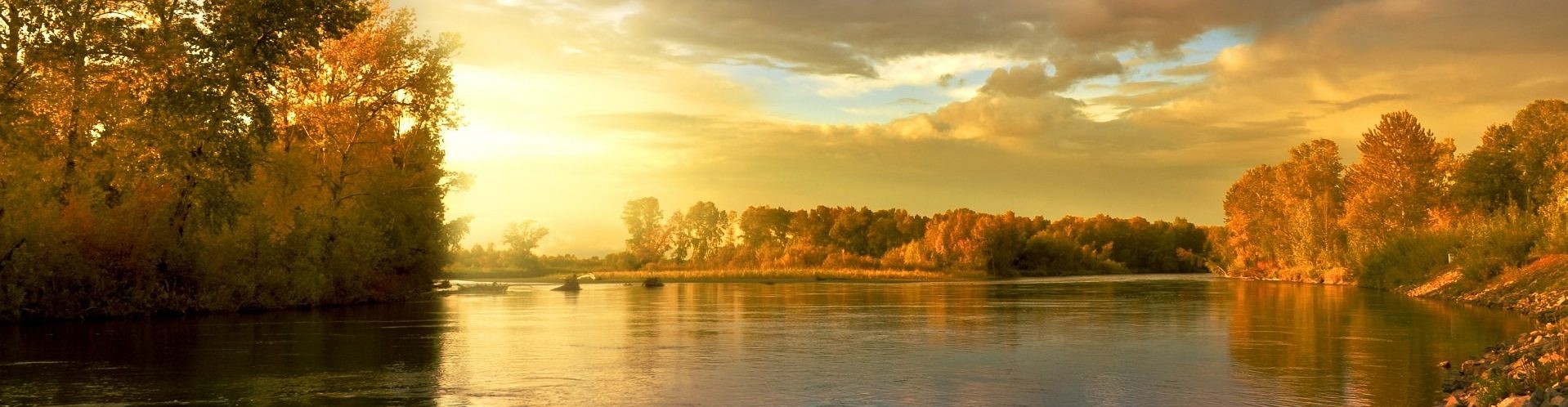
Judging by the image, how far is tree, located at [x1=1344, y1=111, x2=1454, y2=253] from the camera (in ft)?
290

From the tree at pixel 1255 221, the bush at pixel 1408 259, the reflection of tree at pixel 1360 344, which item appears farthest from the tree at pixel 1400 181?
the reflection of tree at pixel 1360 344

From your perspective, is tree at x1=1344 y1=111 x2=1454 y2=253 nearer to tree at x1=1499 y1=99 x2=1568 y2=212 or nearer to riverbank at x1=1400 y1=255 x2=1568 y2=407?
tree at x1=1499 y1=99 x2=1568 y2=212

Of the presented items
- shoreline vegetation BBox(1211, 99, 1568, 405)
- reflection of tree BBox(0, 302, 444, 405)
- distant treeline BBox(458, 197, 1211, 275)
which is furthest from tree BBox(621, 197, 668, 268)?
reflection of tree BBox(0, 302, 444, 405)

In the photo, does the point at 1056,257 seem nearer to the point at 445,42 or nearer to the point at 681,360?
the point at 445,42

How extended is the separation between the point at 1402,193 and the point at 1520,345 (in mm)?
74363

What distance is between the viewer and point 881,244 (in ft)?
582

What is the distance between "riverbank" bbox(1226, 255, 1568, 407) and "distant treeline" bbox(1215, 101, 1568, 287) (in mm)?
13508

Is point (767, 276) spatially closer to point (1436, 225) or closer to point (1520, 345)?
point (1436, 225)

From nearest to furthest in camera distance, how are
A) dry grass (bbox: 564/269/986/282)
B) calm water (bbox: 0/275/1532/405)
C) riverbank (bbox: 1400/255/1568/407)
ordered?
riverbank (bbox: 1400/255/1568/407)
calm water (bbox: 0/275/1532/405)
dry grass (bbox: 564/269/986/282)

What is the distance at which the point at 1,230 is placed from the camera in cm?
3375

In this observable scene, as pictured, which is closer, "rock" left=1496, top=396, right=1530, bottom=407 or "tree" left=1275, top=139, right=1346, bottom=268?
"rock" left=1496, top=396, right=1530, bottom=407

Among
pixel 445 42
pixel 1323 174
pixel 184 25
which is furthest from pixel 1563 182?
pixel 184 25

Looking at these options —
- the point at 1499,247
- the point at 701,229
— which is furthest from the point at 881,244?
the point at 1499,247

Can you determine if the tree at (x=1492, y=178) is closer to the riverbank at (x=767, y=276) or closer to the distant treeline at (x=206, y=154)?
the riverbank at (x=767, y=276)
